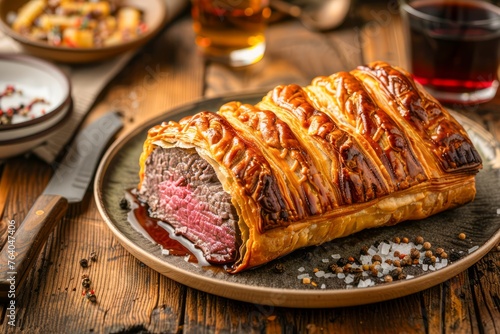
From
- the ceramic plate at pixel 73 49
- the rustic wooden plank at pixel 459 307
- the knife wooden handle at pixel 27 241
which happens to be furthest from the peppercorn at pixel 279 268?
the ceramic plate at pixel 73 49

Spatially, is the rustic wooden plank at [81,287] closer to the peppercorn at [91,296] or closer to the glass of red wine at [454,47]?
the peppercorn at [91,296]

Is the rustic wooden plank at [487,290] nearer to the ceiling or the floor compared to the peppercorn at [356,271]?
nearer to the floor

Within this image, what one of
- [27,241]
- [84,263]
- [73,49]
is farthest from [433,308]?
[73,49]

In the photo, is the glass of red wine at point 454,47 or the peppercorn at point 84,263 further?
the glass of red wine at point 454,47

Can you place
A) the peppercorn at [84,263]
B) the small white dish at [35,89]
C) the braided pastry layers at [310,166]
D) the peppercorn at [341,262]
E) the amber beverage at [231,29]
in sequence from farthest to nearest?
the amber beverage at [231,29]
the small white dish at [35,89]
the peppercorn at [84,263]
the peppercorn at [341,262]
the braided pastry layers at [310,166]

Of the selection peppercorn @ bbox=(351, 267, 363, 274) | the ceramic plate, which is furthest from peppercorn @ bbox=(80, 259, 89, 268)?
the ceramic plate

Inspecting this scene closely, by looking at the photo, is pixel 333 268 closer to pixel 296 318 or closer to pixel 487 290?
pixel 296 318

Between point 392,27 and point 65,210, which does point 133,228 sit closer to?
point 65,210
